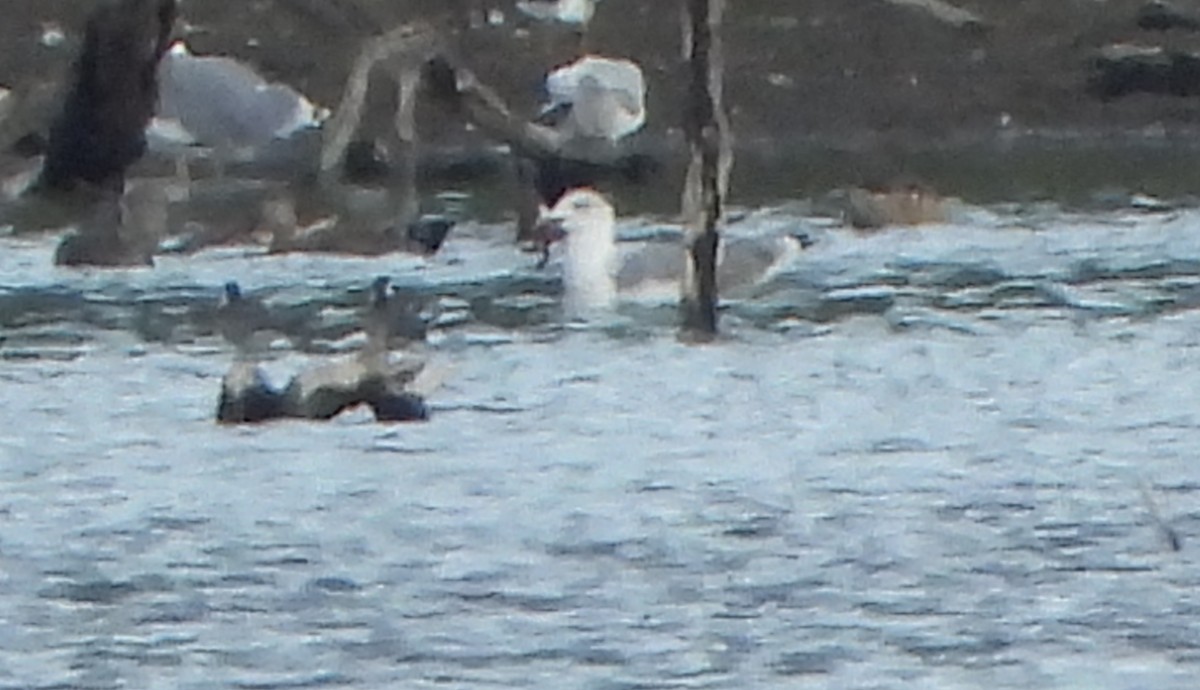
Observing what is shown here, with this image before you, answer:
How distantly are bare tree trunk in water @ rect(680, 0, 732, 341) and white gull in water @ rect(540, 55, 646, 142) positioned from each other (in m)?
7.88

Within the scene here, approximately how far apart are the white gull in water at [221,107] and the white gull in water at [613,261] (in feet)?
21.0

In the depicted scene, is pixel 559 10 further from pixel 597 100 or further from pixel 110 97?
pixel 110 97

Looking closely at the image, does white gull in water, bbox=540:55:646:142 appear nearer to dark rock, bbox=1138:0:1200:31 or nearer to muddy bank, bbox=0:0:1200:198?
muddy bank, bbox=0:0:1200:198

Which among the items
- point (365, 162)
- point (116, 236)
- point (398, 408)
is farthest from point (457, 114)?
point (398, 408)

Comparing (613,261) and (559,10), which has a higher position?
(559,10)

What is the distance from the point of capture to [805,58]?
26.5 m

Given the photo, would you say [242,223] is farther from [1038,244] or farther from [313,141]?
[313,141]

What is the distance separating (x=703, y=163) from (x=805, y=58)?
12.9 meters

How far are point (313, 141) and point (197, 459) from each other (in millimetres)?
12226

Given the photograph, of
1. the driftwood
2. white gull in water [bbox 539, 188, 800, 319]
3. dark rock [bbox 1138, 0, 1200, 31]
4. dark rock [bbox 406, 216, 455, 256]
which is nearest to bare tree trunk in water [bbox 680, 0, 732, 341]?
white gull in water [bbox 539, 188, 800, 319]

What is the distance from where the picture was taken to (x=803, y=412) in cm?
1261

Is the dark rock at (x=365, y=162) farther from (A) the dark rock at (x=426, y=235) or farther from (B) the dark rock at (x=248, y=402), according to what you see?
(B) the dark rock at (x=248, y=402)

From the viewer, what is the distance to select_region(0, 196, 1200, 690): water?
30.7 feet

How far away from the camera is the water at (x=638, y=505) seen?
9.35 meters
